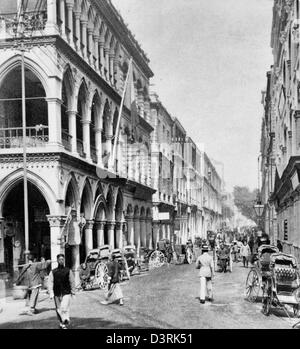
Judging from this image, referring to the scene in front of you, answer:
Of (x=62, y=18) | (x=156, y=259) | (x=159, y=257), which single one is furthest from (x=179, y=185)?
(x=62, y=18)

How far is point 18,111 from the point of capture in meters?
25.2

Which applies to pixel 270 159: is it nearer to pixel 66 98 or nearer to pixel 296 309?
pixel 66 98

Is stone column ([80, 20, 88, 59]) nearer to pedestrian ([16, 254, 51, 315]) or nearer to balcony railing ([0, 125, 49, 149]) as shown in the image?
balcony railing ([0, 125, 49, 149])

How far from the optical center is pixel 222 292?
18.9m

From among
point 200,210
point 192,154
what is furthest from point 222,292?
point 200,210

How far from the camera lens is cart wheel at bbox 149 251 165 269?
31625 millimetres

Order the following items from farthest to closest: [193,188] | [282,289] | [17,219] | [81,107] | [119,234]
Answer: [193,188], [119,234], [81,107], [17,219], [282,289]

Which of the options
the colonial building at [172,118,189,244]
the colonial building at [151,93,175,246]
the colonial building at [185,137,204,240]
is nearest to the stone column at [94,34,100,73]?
the colonial building at [151,93,175,246]

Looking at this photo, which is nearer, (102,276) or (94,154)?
(102,276)

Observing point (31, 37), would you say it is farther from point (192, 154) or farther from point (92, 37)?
point (192, 154)

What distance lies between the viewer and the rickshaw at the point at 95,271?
20047 mm

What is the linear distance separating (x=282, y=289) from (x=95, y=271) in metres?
8.97

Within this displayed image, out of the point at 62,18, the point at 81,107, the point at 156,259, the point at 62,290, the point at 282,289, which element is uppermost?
the point at 62,18

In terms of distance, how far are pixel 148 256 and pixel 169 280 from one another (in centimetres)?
854
